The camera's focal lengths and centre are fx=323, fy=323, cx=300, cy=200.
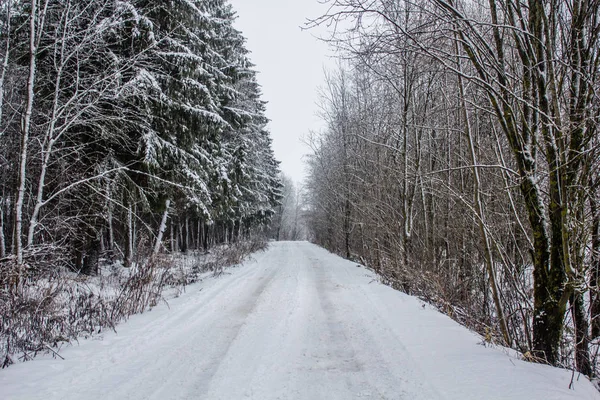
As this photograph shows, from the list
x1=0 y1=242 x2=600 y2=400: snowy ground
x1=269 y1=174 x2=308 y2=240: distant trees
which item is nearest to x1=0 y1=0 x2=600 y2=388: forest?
x1=0 y1=242 x2=600 y2=400: snowy ground

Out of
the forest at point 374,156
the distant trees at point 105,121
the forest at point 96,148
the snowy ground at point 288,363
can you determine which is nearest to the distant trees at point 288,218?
the forest at point 374,156

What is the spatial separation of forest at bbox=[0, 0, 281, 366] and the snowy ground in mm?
768

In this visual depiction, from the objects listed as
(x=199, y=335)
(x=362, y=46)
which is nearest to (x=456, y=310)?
(x=199, y=335)

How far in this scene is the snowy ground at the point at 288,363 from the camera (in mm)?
2654

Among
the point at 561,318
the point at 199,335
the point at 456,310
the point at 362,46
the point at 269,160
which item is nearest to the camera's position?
the point at 561,318

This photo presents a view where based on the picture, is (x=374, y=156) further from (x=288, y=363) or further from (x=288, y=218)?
(x=288, y=218)

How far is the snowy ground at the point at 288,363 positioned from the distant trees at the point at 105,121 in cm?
276

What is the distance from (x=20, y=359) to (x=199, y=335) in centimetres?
184

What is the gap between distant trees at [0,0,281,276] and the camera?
651 cm

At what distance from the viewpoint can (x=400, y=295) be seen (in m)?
6.81

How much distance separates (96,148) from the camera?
9.28 meters

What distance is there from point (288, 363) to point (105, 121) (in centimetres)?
802

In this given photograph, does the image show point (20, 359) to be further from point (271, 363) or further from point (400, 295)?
point (400, 295)

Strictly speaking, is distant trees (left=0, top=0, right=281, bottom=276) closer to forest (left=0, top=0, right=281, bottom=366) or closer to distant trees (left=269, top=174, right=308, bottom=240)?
forest (left=0, top=0, right=281, bottom=366)
